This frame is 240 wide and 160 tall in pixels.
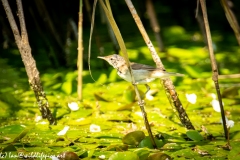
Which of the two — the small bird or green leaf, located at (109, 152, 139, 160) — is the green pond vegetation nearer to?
green leaf, located at (109, 152, 139, 160)

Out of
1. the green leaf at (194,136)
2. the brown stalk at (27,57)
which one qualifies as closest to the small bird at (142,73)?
the green leaf at (194,136)

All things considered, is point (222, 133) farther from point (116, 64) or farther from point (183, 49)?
point (183, 49)

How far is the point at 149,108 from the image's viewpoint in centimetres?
323

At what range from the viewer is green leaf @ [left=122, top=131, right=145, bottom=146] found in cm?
239

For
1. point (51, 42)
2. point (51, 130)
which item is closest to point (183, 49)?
point (51, 42)

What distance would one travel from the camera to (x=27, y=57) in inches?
102

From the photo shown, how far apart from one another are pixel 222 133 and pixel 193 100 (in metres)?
0.40

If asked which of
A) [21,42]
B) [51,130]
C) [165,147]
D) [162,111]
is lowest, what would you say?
[165,147]

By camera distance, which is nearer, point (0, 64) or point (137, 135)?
point (137, 135)

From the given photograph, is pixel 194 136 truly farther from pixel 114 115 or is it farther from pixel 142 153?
pixel 114 115

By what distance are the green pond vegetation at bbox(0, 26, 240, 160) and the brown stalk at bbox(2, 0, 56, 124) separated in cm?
11

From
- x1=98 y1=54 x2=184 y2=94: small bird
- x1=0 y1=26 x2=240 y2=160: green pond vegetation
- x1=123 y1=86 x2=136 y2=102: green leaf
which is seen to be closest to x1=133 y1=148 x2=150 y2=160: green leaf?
x1=0 y1=26 x2=240 y2=160: green pond vegetation

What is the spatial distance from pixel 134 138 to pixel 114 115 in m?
0.65

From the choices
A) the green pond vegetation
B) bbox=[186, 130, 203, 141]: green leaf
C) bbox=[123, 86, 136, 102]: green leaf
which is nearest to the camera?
the green pond vegetation
